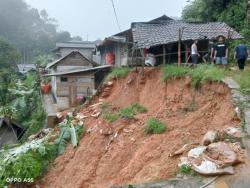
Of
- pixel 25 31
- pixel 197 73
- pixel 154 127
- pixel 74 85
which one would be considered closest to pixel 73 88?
pixel 74 85

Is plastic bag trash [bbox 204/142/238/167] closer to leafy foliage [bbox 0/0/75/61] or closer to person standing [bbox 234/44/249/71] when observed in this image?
person standing [bbox 234/44/249/71]

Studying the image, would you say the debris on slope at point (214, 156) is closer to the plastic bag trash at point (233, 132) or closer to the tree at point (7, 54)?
the plastic bag trash at point (233, 132)

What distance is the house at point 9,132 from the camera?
24422 millimetres

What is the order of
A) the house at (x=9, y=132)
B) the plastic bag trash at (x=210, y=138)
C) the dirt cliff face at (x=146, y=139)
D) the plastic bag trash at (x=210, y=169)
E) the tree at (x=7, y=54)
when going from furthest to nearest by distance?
the tree at (x=7, y=54)
the house at (x=9, y=132)
the dirt cliff face at (x=146, y=139)
the plastic bag trash at (x=210, y=138)
the plastic bag trash at (x=210, y=169)

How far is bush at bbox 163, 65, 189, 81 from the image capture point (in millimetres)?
14102

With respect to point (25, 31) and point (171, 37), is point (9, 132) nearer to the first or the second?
point (171, 37)

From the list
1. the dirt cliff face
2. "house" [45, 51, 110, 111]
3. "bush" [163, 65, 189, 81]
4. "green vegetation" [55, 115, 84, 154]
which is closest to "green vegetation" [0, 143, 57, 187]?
"green vegetation" [55, 115, 84, 154]

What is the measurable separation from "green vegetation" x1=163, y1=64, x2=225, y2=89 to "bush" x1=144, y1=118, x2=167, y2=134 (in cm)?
233

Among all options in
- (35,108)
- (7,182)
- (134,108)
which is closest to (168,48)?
(134,108)

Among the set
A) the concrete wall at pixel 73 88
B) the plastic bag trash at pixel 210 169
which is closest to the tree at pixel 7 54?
the concrete wall at pixel 73 88

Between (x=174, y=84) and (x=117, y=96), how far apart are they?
154 inches

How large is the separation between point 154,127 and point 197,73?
3061 millimetres

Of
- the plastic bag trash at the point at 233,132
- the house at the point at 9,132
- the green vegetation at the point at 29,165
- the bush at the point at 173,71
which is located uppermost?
the bush at the point at 173,71

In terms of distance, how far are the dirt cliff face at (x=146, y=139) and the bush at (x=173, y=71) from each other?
26 cm
